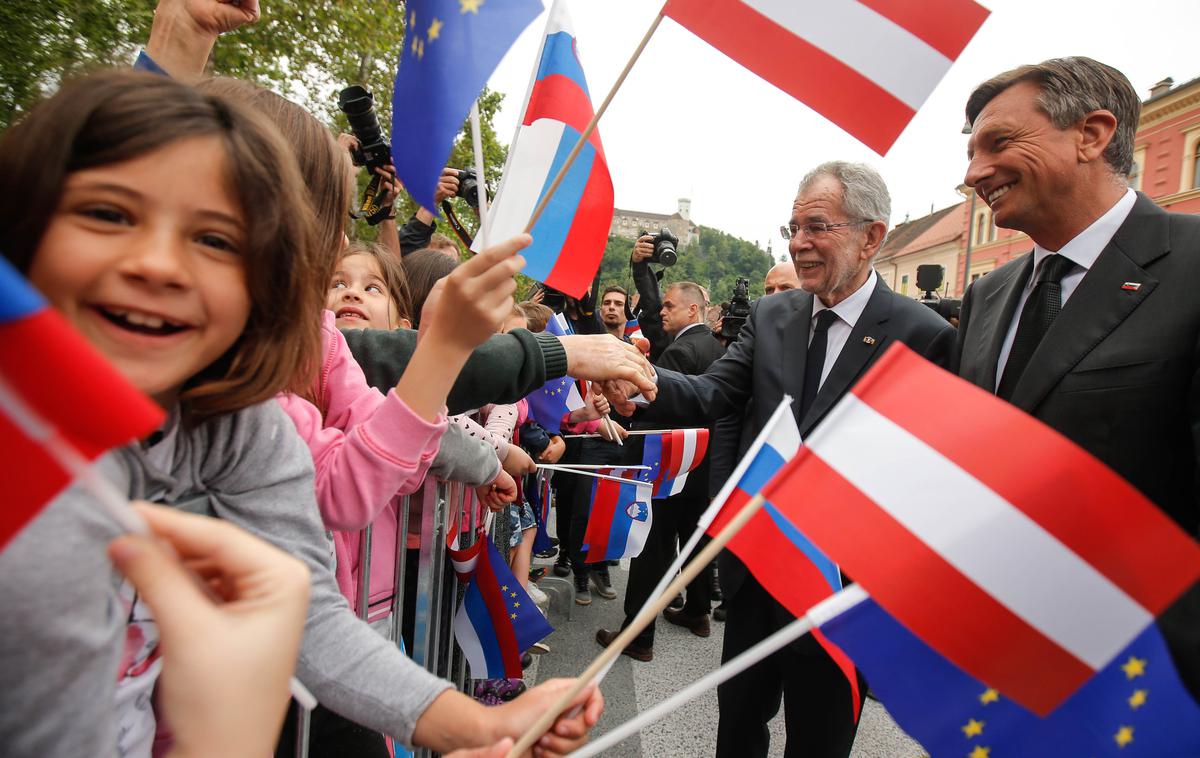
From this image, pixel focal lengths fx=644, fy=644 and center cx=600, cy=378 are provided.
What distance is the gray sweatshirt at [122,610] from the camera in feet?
1.90

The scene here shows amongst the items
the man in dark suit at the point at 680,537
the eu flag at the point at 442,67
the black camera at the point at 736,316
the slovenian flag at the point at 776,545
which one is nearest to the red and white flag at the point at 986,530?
the slovenian flag at the point at 776,545

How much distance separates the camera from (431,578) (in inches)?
80.3

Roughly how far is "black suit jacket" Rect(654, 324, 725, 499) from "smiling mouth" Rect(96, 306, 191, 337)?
12.2 ft

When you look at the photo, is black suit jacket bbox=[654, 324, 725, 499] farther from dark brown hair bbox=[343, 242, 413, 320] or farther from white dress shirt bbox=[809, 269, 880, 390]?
dark brown hair bbox=[343, 242, 413, 320]

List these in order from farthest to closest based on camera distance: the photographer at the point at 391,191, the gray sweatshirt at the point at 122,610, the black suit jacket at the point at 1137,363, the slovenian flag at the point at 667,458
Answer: the slovenian flag at the point at 667,458
the photographer at the point at 391,191
the black suit jacket at the point at 1137,363
the gray sweatshirt at the point at 122,610

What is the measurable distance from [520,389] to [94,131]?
101cm

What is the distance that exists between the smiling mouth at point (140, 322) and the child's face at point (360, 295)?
4.47 ft

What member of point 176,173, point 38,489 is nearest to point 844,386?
point 176,173

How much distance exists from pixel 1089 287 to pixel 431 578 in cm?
198

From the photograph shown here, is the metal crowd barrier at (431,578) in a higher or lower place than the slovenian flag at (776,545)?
Answer: lower

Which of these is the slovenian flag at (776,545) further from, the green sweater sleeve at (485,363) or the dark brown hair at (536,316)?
the dark brown hair at (536,316)

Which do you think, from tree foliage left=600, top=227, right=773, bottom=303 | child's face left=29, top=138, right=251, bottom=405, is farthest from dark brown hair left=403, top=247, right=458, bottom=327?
tree foliage left=600, top=227, right=773, bottom=303

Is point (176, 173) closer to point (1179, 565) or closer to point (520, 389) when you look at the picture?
point (520, 389)

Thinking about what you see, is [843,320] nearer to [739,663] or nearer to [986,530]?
[986,530]
